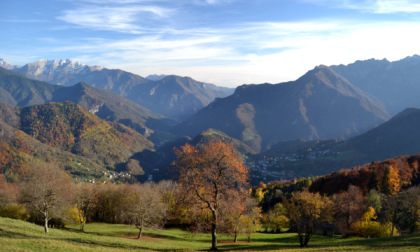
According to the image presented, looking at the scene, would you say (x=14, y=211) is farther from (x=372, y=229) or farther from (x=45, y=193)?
(x=372, y=229)

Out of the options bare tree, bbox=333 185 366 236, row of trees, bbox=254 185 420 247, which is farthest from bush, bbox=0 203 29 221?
bare tree, bbox=333 185 366 236

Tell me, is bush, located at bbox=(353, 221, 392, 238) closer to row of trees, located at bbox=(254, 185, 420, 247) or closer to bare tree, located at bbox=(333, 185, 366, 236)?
row of trees, located at bbox=(254, 185, 420, 247)

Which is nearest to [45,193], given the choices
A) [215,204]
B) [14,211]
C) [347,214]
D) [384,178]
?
[14,211]

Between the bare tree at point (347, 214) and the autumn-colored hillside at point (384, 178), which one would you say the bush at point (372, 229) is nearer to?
the bare tree at point (347, 214)

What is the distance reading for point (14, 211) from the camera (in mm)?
64125

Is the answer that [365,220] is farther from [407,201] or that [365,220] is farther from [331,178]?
[331,178]

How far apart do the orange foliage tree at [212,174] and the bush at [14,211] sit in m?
57.8

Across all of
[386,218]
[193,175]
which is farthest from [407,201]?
[193,175]

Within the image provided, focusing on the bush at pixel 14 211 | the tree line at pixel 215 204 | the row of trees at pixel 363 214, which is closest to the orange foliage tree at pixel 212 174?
the tree line at pixel 215 204

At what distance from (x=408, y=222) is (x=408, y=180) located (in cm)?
5591

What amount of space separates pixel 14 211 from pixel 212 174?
2457 inches

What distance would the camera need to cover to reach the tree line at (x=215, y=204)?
2983 centimetres

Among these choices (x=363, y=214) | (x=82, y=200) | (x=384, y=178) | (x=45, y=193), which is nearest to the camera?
(x=45, y=193)

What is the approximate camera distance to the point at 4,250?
22109 millimetres
